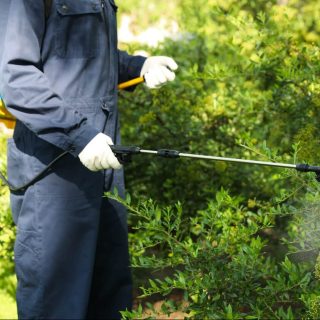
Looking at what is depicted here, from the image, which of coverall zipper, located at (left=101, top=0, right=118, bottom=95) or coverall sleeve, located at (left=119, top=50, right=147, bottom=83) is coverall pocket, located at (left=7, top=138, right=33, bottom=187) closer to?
coverall zipper, located at (left=101, top=0, right=118, bottom=95)

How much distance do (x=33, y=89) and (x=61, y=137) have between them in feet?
0.62

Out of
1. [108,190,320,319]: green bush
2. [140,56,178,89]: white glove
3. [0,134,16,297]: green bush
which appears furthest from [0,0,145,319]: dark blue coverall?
[0,134,16,297]: green bush

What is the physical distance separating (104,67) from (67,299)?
88cm

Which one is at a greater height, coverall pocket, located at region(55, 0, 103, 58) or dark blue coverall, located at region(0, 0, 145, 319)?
coverall pocket, located at region(55, 0, 103, 58)

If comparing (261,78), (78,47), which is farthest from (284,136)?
(78,47)

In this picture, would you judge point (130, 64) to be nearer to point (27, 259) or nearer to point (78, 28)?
point (78, 28)

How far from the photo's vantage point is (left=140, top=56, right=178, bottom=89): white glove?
285cm

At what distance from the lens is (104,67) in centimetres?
269

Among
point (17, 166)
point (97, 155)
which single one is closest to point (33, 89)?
point (97, 155)

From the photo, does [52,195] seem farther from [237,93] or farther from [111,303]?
[237,93]

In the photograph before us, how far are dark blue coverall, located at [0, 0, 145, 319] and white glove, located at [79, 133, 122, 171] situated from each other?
31 mm

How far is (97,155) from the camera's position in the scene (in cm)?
243

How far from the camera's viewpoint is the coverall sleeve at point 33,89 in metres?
2.41

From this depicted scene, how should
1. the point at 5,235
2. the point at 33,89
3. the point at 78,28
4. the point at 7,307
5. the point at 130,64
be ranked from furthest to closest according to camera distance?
the point at 7,307, the point at 5,235, the point at 130,64, the point at 78,28, the point at 33,89
